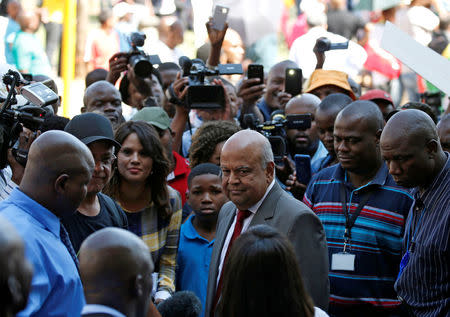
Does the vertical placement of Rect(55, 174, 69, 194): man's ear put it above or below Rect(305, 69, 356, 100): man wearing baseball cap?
below

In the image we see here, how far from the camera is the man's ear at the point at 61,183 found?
3424 millimetres

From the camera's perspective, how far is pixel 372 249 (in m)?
4.89

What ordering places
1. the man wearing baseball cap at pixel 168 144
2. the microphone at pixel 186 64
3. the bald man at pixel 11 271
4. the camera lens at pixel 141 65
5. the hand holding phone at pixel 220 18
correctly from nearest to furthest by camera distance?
the bald man at pixel 11 271 < the man wearing baseball cap at pixel 168 144 < the microphone at pixel 186 64 < the camera lens at pixel 141 65 < the hand holding phone at pixel 220 18

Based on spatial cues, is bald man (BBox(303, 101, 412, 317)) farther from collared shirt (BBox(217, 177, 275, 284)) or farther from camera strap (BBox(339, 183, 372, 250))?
collared shirt (BBox(217, 177, 275, 284))

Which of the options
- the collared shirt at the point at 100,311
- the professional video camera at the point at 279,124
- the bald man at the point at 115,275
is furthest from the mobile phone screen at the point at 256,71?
the collared shirt at the point at 100,311

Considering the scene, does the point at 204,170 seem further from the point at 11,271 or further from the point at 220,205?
the point at 11,271

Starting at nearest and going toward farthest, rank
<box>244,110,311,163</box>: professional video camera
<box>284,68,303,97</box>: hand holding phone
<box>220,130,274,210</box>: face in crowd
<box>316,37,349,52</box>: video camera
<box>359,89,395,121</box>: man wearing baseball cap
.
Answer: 1. <box>220,130,274,210</box>: face in crowd
2. <box>244,110,311,163</box>: professional video camera
3. <box>284,68,303,97</box>: hand holding phone
4. <box>359,89,395,121</box>: man wearing baseball cap
5. <box>316,37,349,52</box>: video camera

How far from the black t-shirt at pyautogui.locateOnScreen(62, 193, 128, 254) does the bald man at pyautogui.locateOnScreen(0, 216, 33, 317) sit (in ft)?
7.55

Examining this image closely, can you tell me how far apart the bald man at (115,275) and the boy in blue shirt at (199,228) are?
2845 millimetres

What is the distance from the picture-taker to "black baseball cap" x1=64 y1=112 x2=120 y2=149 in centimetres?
457

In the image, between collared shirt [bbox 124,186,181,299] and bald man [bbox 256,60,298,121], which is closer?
collared shirt [bbox 124,186,181,299]

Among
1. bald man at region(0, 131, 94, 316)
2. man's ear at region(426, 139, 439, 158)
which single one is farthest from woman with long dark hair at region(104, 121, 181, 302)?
man's ear at region(426, 139, 439, 158)

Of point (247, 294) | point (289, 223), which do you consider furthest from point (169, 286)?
point (247, 294)

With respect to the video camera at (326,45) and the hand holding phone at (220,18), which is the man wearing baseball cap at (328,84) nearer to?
the video camera at (326,45)
